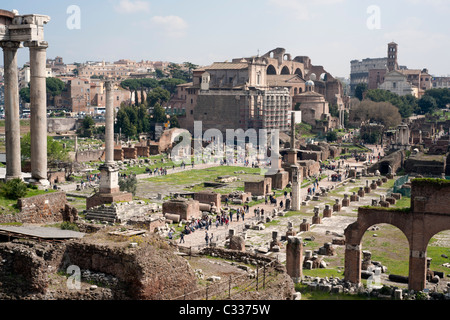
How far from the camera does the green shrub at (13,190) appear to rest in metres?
15.9

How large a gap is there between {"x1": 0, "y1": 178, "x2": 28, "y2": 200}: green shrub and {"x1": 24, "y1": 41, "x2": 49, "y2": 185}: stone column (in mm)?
1273

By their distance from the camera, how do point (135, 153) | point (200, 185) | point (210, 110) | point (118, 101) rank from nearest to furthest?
1. point (200, 185)
2. point (135, 153)
3. point (210, 110)
4. point (118, 101)

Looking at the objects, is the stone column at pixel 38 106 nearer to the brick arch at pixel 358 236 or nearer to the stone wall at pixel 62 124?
the brick arch at pixel 358 236

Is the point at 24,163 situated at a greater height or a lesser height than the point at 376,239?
greater

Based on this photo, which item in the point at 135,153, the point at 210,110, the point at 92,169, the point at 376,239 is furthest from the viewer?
the point at 210,110

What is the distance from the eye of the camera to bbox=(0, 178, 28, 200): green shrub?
15.9 meters

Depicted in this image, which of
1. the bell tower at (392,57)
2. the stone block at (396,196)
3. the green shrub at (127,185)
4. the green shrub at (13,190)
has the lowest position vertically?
the stone block at (396,196)

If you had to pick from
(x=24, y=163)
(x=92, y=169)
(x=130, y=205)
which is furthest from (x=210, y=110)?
(x=130, y=205)

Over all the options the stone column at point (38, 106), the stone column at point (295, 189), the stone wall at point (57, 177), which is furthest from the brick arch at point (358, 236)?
the stone wall at point (57, 177)

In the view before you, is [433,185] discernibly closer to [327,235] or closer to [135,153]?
[327,235]

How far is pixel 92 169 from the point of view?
152ft

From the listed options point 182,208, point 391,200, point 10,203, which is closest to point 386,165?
point 391,200

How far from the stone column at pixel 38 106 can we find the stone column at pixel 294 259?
771 cm
